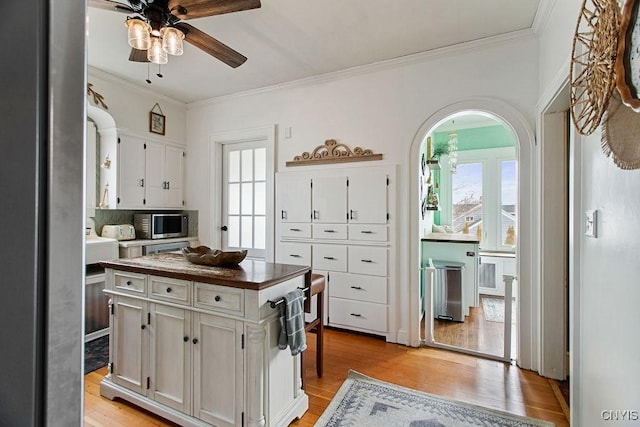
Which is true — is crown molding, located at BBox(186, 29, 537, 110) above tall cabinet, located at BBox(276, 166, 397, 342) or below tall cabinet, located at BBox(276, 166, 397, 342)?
above

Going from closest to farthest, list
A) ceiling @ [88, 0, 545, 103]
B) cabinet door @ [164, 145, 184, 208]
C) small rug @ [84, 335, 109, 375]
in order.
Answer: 1. ceiling @ [88, 0, 545, 103]
2. small rug @ [84, 335, 109, 375]
3. cabinet door @ [164, 145, 184, 208]

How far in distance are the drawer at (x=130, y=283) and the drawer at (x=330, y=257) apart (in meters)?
1.81

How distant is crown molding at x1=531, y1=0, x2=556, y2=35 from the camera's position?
214 centimetres

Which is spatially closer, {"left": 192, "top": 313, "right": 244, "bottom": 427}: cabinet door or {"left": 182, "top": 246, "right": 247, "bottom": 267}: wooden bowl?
{"left": 192, "top": 313, "right": 244, "bottom": 427}: cabinet door

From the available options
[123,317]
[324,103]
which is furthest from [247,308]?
[324,103]

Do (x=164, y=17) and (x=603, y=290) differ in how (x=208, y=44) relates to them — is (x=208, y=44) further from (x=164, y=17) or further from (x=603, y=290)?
(x=603, y=290)

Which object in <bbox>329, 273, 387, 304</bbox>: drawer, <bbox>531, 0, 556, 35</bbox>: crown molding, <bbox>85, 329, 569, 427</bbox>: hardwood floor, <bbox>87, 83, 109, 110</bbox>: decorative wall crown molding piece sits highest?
<bbox>531, 0, 556, 35</bbox>: crown molding

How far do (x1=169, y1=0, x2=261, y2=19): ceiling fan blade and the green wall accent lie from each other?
14.5 ft

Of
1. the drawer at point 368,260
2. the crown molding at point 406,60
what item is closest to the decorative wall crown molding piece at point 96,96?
the crown molding at point 406,60

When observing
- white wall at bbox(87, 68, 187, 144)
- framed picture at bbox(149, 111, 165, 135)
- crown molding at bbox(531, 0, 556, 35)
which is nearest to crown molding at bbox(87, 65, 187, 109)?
white wall at bbox(87, 68, 187, 144)

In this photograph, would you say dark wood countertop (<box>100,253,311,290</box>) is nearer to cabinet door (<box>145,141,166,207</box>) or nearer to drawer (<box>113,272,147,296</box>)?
drawer (<box>113,272,147,296</box>)

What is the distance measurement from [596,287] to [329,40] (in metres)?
2.55

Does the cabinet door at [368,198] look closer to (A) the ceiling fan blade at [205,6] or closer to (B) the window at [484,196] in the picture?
(A) the ceiling fan blade at [205,6]

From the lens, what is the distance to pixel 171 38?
1.83m
